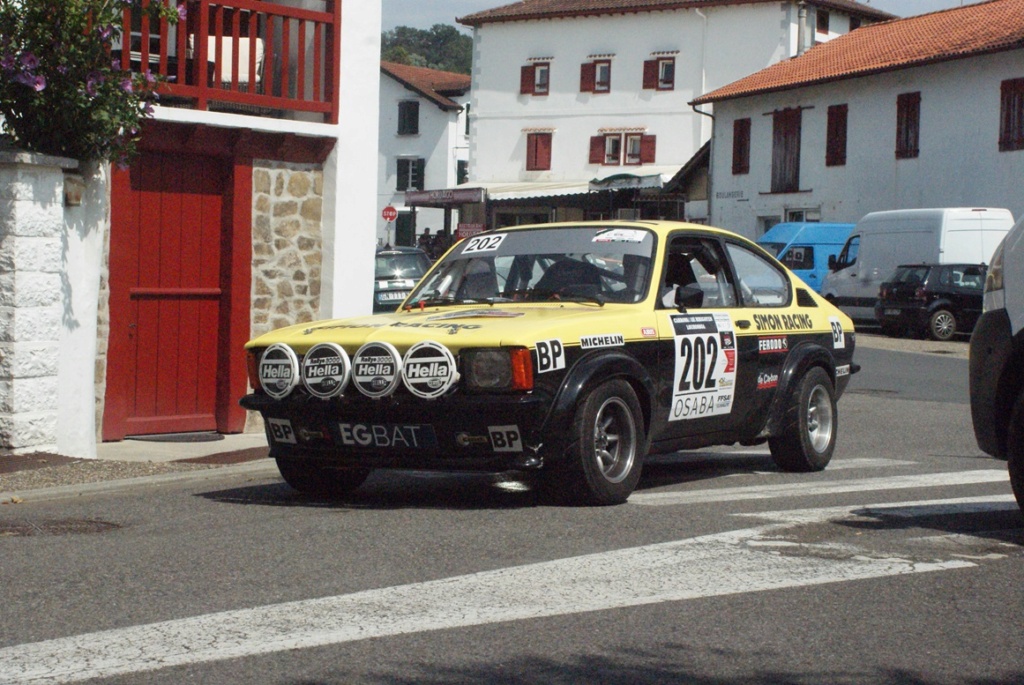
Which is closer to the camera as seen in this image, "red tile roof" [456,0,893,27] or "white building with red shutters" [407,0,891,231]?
"white building with red shutters" [407,0,891,231]

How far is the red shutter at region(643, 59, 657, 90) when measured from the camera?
6275 centimetres

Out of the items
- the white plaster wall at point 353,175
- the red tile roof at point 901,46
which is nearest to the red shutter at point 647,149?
the red tile roof at point 901,46

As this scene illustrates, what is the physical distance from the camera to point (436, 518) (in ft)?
26.7

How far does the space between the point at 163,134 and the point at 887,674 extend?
32.1 feet

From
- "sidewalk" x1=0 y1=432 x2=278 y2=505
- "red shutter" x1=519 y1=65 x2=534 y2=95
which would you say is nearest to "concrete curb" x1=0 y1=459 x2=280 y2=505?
"sidewalk" x1=0 y1=432 x2=278 y2=505

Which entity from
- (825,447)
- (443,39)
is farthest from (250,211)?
(443,39)

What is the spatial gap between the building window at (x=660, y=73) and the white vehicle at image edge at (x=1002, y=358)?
182ft

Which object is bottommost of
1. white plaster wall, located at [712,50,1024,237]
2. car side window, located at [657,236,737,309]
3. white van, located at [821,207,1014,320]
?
car side window, located at [657,236,737,309]

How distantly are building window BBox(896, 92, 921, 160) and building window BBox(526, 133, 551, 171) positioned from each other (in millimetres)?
23973

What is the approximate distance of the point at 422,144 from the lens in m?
78.2

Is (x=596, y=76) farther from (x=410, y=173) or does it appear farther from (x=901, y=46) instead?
(x=901, y=46)

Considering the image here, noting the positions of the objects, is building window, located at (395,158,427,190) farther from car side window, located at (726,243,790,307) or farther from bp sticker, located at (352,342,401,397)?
bp sticker, located at (352,342,401,397)

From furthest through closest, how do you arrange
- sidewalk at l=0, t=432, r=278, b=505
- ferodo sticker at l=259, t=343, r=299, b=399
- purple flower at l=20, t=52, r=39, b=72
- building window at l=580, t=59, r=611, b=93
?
building window at l=580, t=59, r=611, b=93, purple flower at l=20, t=52, r=39, b=72, sidewalk at l=0, t=432, r=278, b=505, ferodo sticker at l=259, t=343, r=299, b=399

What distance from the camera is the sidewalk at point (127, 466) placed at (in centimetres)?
980
